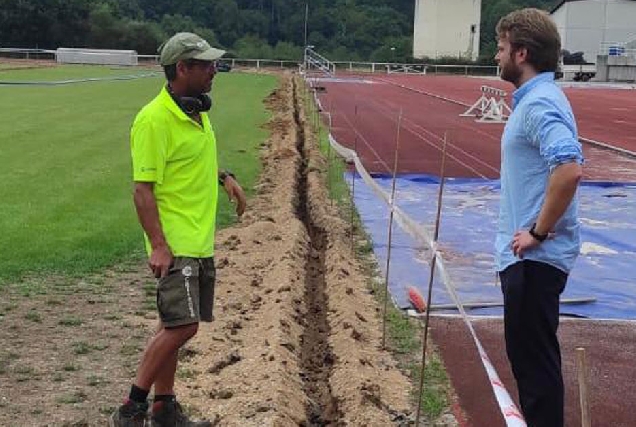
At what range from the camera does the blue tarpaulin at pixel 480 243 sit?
28.8 feet

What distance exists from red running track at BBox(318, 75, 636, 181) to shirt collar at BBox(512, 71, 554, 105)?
8269 millimetres

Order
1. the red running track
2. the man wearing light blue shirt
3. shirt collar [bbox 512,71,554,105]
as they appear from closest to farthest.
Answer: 1. the man wearing light blue shirt
2. shirt collar [bbox 512,71,554,105]
3. the red running track

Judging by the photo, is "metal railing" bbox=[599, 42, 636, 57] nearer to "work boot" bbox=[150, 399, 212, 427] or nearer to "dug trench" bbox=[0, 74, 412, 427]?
"dug trench" bbox=[0, 74, 412, 427]

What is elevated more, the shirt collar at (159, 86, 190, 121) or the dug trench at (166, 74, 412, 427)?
the shirt collar at (159, 86, 190, 121)

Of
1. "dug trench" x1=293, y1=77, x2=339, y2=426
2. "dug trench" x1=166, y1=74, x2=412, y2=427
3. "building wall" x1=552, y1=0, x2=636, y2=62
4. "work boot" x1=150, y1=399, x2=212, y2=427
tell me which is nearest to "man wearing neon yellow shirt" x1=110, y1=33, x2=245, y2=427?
"work boot" x1=150, y1=399, x2=212, y2=427

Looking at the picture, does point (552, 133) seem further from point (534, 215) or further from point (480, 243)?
point (480, 243)

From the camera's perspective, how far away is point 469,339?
7273 millimetres

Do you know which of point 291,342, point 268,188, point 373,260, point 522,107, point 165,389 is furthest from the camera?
point 268,188

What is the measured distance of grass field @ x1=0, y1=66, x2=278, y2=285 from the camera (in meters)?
9.88

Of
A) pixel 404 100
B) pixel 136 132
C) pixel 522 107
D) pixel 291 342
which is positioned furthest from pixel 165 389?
pixel 404 100

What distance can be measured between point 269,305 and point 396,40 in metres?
105

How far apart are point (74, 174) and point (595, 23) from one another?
82.3 metres

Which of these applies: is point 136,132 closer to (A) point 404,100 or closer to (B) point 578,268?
(B) point 578,268

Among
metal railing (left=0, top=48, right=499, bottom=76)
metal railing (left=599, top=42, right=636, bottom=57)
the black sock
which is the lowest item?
the black sock
